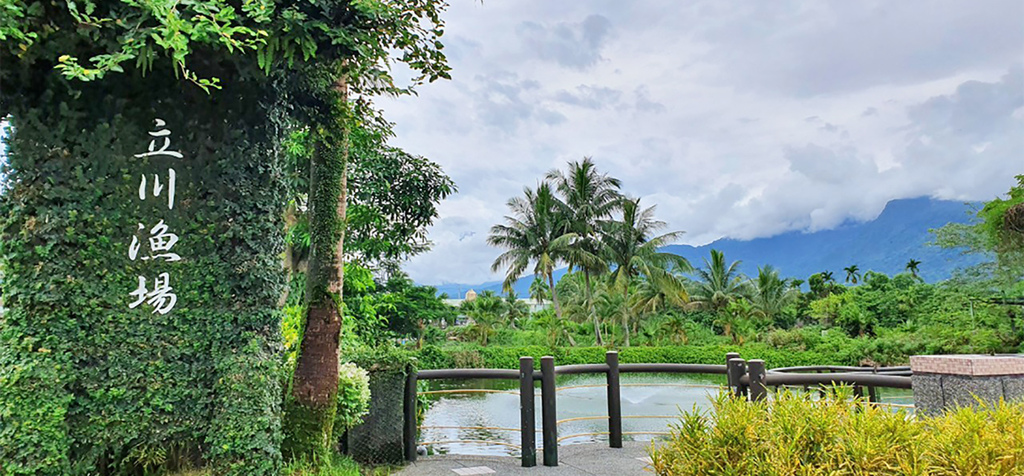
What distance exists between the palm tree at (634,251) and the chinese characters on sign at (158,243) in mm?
18726

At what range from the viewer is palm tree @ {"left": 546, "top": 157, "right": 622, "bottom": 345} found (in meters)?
21.6

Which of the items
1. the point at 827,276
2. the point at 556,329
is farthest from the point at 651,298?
the point at 827,276

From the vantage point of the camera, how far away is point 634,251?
71.2ft

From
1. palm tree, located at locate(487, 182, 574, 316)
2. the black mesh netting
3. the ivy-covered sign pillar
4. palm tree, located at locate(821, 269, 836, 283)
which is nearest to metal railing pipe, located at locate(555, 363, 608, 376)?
the black mesh netting

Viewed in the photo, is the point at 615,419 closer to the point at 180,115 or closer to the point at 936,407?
the point at 936,407

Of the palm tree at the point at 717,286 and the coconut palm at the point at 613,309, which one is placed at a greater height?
the palm tree at the point at 717,286

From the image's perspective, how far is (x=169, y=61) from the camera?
129 inches

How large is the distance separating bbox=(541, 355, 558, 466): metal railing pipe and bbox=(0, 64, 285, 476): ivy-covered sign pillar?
5.77ft

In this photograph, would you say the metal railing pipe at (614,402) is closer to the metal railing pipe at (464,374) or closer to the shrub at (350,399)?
the metal railing pipe at (464,374)

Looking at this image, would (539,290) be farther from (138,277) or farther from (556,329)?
(138,277)

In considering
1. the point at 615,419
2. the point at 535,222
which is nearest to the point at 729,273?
the point at 535,222

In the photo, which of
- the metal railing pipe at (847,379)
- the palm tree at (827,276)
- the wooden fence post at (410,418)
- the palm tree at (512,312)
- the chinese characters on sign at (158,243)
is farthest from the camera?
the palm tree at (512,312)

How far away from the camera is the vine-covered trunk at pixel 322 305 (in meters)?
3.93

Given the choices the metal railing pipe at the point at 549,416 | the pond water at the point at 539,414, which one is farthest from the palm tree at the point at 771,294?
the metal railing pipe at the point at 549,416
